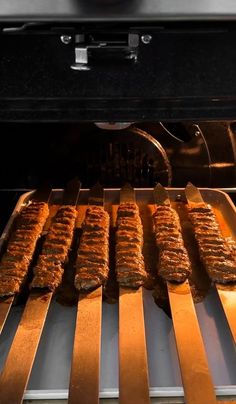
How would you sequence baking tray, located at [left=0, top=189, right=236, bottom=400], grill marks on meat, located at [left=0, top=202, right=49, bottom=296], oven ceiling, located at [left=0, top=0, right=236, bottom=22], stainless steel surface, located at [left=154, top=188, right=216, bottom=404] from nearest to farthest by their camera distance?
1. oven ceiling, located at [left=0, top=0, right=236, bottom=22]
2. stainless steel surface, located at [left=154, top=188, right=216, bottom=404]
3. baking tray, located at [left=0, top=189, right=236, bottom=400]
4. grill marks on meat, located at [left=0, top=202, right=49, bottom=296]

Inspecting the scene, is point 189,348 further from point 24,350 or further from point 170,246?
point 170,246

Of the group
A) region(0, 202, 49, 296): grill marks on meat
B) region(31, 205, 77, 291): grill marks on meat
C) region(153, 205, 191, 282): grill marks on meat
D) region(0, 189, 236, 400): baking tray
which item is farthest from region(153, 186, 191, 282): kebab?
region(0, 202, 49, 296): grill marks on meat

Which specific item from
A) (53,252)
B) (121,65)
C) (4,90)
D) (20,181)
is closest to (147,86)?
(121,65)

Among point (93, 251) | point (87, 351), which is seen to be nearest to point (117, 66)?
point (87, 351)

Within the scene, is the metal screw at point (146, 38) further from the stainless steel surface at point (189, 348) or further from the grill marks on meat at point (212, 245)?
the grill marks on meat at point (212, 245)

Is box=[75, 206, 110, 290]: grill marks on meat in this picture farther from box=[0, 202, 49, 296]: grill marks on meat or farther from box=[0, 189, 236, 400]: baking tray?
box=[0, 202, 49, 296]: grill marks on meat

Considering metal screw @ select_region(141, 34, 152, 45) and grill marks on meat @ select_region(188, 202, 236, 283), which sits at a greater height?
grill marks on meat @ select_region(188, 202, 236, 283)

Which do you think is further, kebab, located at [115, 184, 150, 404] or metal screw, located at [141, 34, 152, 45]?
kebab, located at [115, 184, 150, 404]
